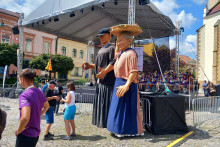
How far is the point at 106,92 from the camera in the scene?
172 inches

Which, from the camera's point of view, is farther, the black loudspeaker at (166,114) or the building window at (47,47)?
the building window at (47,47)

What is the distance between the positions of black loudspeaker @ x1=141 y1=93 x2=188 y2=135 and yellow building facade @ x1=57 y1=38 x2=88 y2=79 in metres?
29.5

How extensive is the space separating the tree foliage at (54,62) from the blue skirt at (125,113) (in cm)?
1970

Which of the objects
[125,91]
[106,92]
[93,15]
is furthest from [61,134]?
[93,15]

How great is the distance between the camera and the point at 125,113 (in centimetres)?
356

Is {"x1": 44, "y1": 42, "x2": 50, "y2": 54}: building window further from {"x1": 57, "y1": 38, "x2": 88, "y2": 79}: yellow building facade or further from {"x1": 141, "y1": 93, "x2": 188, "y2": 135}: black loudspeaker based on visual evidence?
{"x1": 141, "y1": 93, "x2": 188, "y2": 135}: black loudspeaker

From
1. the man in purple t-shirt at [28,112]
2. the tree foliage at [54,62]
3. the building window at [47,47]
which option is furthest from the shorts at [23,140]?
the building window at [47,47]

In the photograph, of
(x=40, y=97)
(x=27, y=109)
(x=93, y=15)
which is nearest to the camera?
(x=27, y=109)

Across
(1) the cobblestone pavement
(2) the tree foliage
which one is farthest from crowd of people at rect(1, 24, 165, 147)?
(2) the tree foliage

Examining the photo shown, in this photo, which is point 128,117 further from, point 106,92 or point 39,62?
point 39,62

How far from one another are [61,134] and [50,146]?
0.75m

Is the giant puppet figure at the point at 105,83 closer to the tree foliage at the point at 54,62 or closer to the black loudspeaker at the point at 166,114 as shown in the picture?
the black loudspeaker at the point at 166,114

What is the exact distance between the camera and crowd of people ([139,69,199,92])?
12661 mm

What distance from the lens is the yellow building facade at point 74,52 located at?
32094 millimetres
